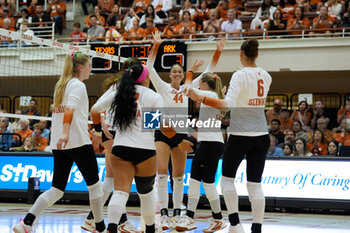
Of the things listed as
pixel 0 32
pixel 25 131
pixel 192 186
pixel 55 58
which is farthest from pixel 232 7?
pixel 192 186

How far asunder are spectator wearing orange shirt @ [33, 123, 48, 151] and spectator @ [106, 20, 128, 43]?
401 cm

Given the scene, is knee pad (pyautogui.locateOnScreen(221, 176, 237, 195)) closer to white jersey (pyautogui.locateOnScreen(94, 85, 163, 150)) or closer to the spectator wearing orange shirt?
white jersey (pyautogui.locateOnScreen(94, 85, 163, 150))

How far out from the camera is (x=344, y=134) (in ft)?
42.3

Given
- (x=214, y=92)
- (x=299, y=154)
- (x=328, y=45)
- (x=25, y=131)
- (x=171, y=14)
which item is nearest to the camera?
(x=214, y=92)

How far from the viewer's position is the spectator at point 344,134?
1276cm

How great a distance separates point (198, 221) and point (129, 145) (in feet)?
12.4

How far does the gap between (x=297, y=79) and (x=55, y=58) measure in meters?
6.91

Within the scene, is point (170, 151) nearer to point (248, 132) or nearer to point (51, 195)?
point (248, 132)

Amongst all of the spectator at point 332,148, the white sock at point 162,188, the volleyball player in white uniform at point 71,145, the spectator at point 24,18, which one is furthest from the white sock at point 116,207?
the spectator at point 24,18

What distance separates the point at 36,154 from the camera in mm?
12250

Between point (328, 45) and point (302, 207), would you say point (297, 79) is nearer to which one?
point (328, 45)

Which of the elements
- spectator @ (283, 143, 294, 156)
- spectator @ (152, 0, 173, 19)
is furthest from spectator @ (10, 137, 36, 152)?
spectator @ (152, 0, 173, 19)

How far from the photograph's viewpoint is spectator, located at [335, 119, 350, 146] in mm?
12762

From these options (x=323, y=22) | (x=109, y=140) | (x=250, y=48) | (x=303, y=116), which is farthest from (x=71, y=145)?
(x=323, y=22)
